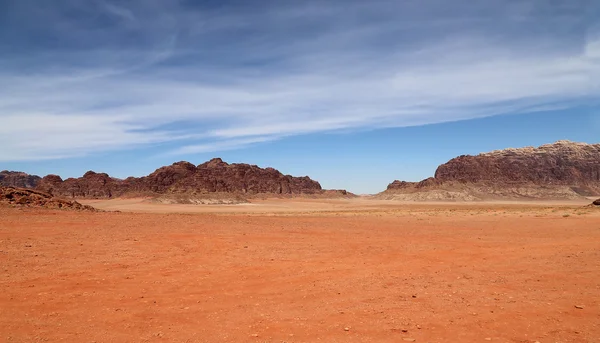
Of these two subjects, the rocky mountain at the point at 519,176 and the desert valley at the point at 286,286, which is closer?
the desert valley at the point at 286,286

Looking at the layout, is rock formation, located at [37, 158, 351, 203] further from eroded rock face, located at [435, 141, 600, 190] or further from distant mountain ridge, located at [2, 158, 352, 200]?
eroded rock face, located at [435, 141, 600, 190]

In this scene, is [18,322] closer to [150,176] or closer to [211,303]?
[211,303]

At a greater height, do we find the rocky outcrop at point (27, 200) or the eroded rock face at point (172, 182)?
the eroded rock face at point (172, 182)

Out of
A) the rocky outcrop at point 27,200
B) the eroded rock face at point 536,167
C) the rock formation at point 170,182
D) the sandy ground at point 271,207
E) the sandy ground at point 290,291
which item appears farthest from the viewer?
the eroded rock face at point 536,167

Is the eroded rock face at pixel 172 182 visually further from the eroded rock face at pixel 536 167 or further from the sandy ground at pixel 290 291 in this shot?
the sandy ground at pixel 290 291

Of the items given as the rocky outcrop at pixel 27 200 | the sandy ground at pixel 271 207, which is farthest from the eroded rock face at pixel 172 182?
the rocky outcrop at pixel 27 200

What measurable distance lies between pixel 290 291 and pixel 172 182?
147392 mm

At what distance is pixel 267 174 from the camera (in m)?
199

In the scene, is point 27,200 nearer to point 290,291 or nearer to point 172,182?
point 290,291

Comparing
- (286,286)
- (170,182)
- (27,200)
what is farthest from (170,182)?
(286,286)

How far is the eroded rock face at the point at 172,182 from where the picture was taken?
146 meters

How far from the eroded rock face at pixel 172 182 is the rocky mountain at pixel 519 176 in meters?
63.1

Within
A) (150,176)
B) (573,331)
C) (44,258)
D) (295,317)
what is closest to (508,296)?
(573,331)

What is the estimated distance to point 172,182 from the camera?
490ft
